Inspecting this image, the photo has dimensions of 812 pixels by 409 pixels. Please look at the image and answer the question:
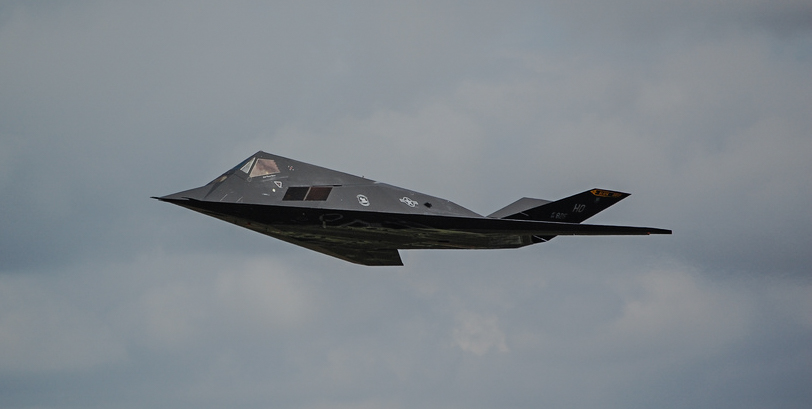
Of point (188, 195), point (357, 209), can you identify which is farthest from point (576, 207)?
point (188, 195)

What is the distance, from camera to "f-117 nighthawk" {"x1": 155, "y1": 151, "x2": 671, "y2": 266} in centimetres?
2911

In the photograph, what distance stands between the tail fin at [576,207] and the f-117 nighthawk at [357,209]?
13mm

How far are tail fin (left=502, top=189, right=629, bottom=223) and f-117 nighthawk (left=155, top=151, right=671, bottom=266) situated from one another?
1cm

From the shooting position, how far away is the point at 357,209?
2919cm

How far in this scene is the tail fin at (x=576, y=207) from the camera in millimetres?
29094

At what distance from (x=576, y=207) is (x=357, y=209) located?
582cm

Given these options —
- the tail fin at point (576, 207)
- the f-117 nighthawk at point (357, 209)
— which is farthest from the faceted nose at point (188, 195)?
the tail fin at point (576, 207)

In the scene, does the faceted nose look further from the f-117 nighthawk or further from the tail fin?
the tail fin

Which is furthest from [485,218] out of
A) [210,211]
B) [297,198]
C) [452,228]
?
[210,211]

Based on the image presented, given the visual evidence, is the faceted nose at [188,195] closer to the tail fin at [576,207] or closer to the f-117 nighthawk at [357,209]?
the f-117 nighthawk at [357,209]

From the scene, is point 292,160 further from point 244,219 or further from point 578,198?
point 578,198

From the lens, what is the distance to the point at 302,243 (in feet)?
108

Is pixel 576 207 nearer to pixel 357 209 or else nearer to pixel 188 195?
pixel 357 209

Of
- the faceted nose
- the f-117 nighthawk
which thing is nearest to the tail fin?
the f-117 nighthawk
